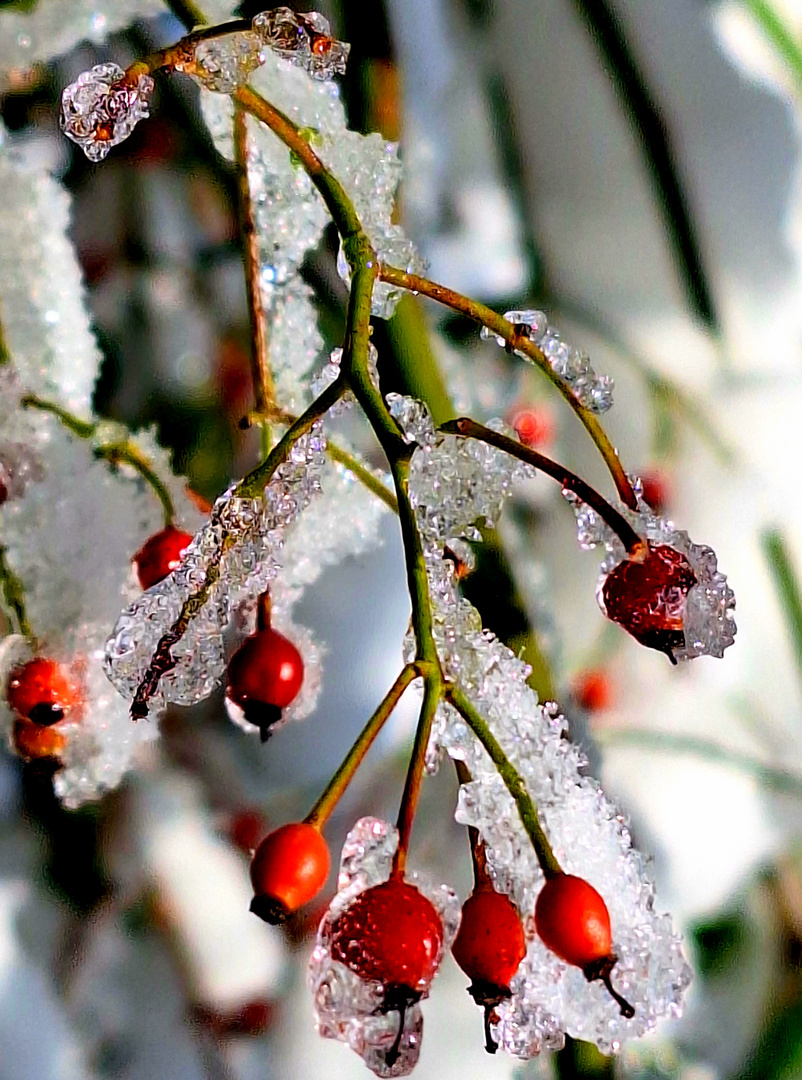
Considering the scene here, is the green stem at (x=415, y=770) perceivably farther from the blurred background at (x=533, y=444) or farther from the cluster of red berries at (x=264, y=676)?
the blurred background at (x=533, y=444)

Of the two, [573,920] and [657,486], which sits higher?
[657,486]

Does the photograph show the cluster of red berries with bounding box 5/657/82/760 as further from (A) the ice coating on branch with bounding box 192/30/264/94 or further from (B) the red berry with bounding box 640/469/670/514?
(B) the red berry with bounding box 640/469/670/514

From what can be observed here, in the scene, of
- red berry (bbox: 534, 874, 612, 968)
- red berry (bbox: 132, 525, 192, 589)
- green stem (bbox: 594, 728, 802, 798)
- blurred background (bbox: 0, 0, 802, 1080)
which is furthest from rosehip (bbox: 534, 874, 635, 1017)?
green stem (bbox: 594, 728, 802, 798)

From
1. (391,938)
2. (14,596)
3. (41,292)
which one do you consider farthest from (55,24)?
(391,938)

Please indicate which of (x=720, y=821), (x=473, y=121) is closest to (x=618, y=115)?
(x=473, y=121)

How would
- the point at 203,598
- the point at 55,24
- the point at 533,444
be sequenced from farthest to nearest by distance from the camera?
the point at 533,444 < the point at 55,24 < the point at 203,598

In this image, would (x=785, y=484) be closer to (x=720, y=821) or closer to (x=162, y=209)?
(x=720, y=821)

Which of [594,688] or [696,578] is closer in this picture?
[696,578]

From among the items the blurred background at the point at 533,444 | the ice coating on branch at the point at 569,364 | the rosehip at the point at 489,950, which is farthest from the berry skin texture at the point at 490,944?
the blurred background at the point at 533,444

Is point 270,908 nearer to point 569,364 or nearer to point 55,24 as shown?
point 569,364
